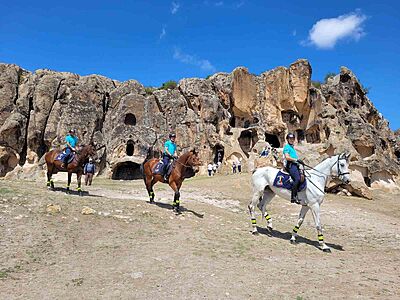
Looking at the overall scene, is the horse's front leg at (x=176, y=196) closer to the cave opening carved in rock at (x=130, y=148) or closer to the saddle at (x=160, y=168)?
the saddle at (x=160, y=168)

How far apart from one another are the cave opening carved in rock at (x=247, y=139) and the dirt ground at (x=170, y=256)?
77.4ft

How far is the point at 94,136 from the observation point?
1233 inches

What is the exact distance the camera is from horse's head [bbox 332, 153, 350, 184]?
31.0 feet

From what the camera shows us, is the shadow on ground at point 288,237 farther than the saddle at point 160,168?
No

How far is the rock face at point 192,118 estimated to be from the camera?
2975 cm

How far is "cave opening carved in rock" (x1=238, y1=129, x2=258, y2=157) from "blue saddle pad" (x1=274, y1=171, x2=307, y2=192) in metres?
25.8

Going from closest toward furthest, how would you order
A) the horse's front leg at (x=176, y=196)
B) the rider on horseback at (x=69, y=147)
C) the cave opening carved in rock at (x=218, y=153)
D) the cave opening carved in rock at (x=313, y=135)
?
the horse's front leg at (x=176, y=196), the rider on horseback at (x=69, y=147), the cave opening carved in rock at (x=218, y=153), the cave opening carved in rock at (x=313, y=135)

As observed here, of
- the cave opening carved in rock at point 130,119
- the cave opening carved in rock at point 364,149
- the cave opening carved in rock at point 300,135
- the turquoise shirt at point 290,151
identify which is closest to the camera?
the turquoise shirt at point 290,151

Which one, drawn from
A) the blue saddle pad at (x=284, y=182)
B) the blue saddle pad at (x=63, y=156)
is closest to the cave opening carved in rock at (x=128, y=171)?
the blue saddle pad at (x=63, y=156)

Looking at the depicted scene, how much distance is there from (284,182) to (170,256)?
431cm

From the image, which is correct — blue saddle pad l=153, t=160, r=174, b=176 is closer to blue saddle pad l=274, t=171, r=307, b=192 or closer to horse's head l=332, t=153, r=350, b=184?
blue saddle pad l=274, t=171, r=307, b=192

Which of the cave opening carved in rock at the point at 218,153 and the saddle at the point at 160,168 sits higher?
the cave opening carved in rock at the point at 218,153

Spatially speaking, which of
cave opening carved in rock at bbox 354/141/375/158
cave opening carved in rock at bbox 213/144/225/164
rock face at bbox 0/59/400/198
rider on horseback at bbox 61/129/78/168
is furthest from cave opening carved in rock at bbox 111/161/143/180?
cave opening carved in rock at bbox 354/141/375/158

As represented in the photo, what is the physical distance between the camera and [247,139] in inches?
1442
